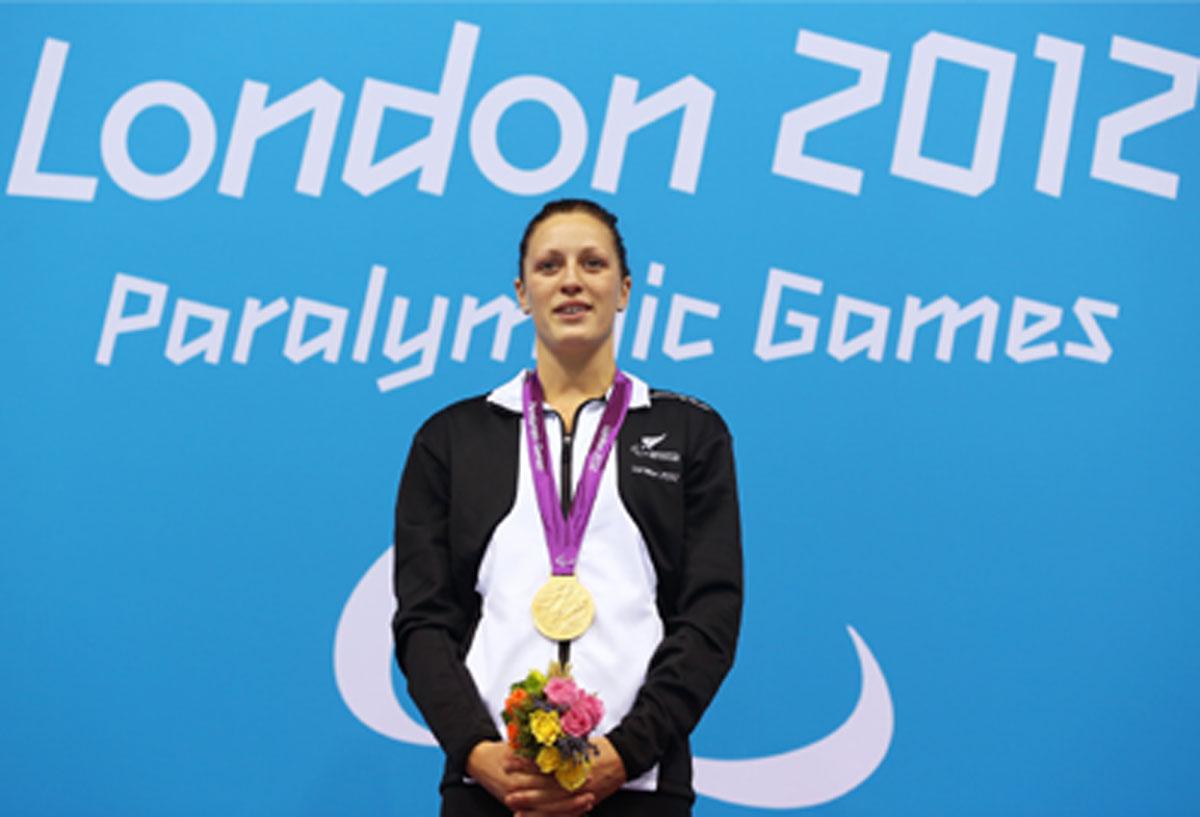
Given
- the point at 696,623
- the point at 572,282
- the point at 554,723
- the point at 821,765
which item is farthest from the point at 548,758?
the point at 821,765

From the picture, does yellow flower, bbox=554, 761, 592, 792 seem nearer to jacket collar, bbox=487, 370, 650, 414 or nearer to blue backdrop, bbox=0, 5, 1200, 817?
jacket collar, bbox=487, 370, 650, 414

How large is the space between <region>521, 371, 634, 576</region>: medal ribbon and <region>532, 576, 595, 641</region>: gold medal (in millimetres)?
27

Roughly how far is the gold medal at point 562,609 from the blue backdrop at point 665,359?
1284mm

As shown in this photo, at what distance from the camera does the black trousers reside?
1908 mm

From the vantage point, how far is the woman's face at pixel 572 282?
2084 millimetres

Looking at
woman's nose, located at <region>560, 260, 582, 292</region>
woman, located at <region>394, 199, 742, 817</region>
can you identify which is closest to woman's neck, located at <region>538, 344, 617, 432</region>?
woman, located at <region>394, 199, 742, 817</region>

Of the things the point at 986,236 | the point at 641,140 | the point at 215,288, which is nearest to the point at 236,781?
the point at 215,288

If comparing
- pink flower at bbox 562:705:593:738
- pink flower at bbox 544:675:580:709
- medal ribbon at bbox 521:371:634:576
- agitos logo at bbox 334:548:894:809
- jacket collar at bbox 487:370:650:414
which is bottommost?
agitos logo at bbox 334:548:894:809

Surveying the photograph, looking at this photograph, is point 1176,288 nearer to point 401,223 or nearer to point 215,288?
point 401,223

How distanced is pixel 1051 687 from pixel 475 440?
1.84 metres

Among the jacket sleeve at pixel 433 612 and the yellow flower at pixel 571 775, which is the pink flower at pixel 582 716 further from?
the jacket sleeve at pixel 433 612

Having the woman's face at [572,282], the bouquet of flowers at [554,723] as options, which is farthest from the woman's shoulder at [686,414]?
the bouquet of flowers at [554,723]

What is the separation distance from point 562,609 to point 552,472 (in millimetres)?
252

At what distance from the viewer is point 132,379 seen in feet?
10.8
